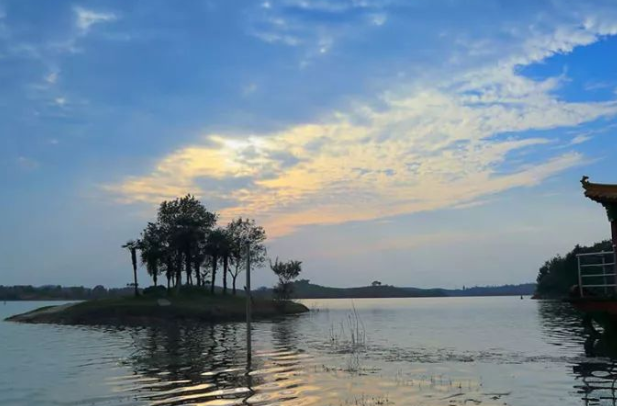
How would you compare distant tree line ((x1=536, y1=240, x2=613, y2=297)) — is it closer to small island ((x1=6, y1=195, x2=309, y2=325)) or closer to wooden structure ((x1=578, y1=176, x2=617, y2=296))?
small island ((x1=6, y1=195, x2=309, y2=325))

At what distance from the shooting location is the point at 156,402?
2000 centimetres

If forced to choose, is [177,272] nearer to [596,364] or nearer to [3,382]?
[3,382]

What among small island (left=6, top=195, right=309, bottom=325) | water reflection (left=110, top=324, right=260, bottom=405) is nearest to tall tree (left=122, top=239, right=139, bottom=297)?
small island (left=6, top=195, right=309, bottom=325)

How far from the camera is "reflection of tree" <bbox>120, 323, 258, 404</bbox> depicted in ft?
70.8

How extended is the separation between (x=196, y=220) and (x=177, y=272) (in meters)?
9.40

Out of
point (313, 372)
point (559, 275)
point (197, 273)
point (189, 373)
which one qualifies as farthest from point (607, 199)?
point (559, 275)

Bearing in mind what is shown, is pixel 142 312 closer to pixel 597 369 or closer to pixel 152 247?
pixel 152 247

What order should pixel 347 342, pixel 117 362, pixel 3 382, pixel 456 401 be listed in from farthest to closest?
1. pixel 347 342
2. pixel 117 362
3. pixel 3 382
4. pixel 456 401

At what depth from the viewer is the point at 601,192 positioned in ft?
96.5

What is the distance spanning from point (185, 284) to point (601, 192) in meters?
83.5

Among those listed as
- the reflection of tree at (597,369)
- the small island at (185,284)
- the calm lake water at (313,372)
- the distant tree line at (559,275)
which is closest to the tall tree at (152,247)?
the small island at (185,284)

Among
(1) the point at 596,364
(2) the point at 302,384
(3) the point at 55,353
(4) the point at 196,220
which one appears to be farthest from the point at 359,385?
(4) the point at 196,220

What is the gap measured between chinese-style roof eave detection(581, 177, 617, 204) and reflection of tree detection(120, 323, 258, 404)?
19347 mm

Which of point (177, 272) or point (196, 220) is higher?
point (196, 220)
